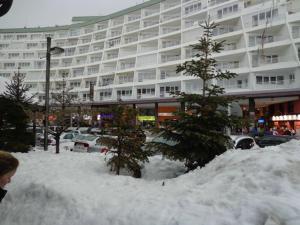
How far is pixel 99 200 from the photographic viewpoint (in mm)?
6047

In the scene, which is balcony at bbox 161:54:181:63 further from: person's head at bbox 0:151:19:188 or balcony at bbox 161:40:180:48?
person's head at bbox 0:151:19:188

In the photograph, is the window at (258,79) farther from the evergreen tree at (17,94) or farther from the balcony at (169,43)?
the evergreen tree at (17,94)

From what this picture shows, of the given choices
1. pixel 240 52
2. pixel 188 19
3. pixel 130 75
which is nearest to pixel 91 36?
pixel 130 75

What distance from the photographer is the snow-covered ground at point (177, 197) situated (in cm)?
467

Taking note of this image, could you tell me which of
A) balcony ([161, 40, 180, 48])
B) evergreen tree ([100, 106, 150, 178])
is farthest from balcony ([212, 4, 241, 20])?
evergreen tree ([100, 106, 150, 178])

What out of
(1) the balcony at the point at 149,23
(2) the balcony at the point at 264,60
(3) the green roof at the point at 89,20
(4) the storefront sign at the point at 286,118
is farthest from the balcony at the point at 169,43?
(4) the storefront sign at the point at 286,118

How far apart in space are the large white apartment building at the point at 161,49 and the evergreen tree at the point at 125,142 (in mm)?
32389

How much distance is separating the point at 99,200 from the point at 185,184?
1774 millimetres

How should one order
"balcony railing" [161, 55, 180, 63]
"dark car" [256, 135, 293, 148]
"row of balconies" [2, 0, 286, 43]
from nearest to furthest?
"dark car" [256, 135, 293, 148] → "row of balconies" [2, 0, 286, 43] → "balcony railing" [161, 55, 180, 63]

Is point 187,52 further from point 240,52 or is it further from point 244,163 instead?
point 244,163

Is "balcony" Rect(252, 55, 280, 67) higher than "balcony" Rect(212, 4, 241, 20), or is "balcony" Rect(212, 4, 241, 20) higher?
"balcony" Rect(212, 4, 241, 20)

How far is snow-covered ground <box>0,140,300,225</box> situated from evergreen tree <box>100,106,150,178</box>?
3.44ft

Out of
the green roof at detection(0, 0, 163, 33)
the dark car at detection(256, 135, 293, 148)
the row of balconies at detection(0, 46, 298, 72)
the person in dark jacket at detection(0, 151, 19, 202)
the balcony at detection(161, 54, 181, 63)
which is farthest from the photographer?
the green roof at detection(0, 0, 163, 33)

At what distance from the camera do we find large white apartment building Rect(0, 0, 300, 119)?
42438 millimetres
